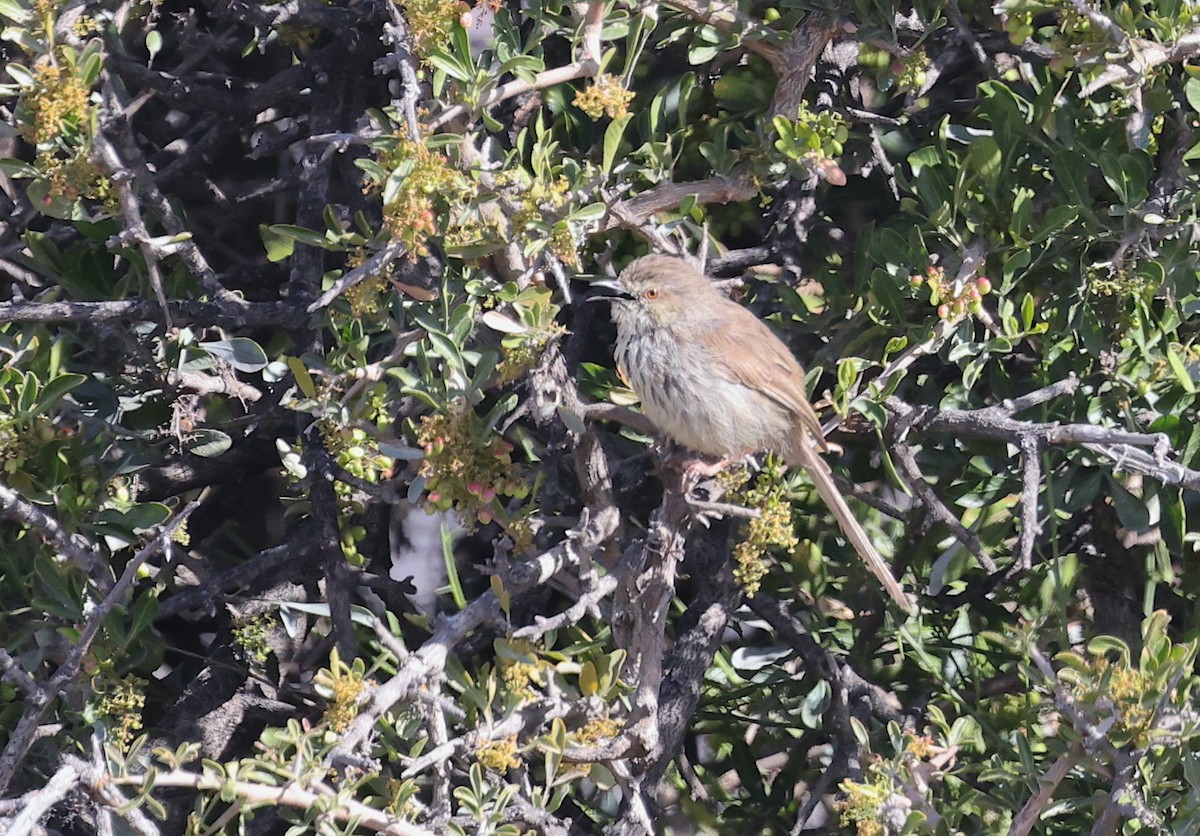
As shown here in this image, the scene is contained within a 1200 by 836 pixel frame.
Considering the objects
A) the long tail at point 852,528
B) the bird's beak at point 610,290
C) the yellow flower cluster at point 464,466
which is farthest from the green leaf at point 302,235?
the long tail at point 852,528

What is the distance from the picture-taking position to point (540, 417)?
10.8 ft

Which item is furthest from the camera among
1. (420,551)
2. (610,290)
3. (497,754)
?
(420,551)

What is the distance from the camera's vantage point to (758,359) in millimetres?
4160

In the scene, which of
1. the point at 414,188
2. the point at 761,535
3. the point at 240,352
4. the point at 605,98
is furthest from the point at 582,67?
the point at 761,535

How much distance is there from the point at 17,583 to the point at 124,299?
0.80 m

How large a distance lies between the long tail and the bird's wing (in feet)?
0.38

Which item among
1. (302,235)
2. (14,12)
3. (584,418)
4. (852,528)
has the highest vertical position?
(14,12)

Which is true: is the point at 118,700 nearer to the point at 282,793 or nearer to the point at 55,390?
the point at 55,390

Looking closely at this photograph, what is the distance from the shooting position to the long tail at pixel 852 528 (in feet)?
12.0

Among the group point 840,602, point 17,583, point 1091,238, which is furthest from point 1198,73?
point 17,583

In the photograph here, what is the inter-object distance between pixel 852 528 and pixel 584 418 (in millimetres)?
828

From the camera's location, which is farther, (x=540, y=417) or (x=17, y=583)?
(x=17, y=583)

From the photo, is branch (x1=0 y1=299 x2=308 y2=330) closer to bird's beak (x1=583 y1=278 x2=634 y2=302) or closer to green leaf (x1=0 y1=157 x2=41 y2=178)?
green leaf (x1=0 y1=157 x2=41 y2=178)

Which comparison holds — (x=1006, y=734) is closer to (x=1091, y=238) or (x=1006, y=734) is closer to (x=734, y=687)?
(x=734, y=687)
